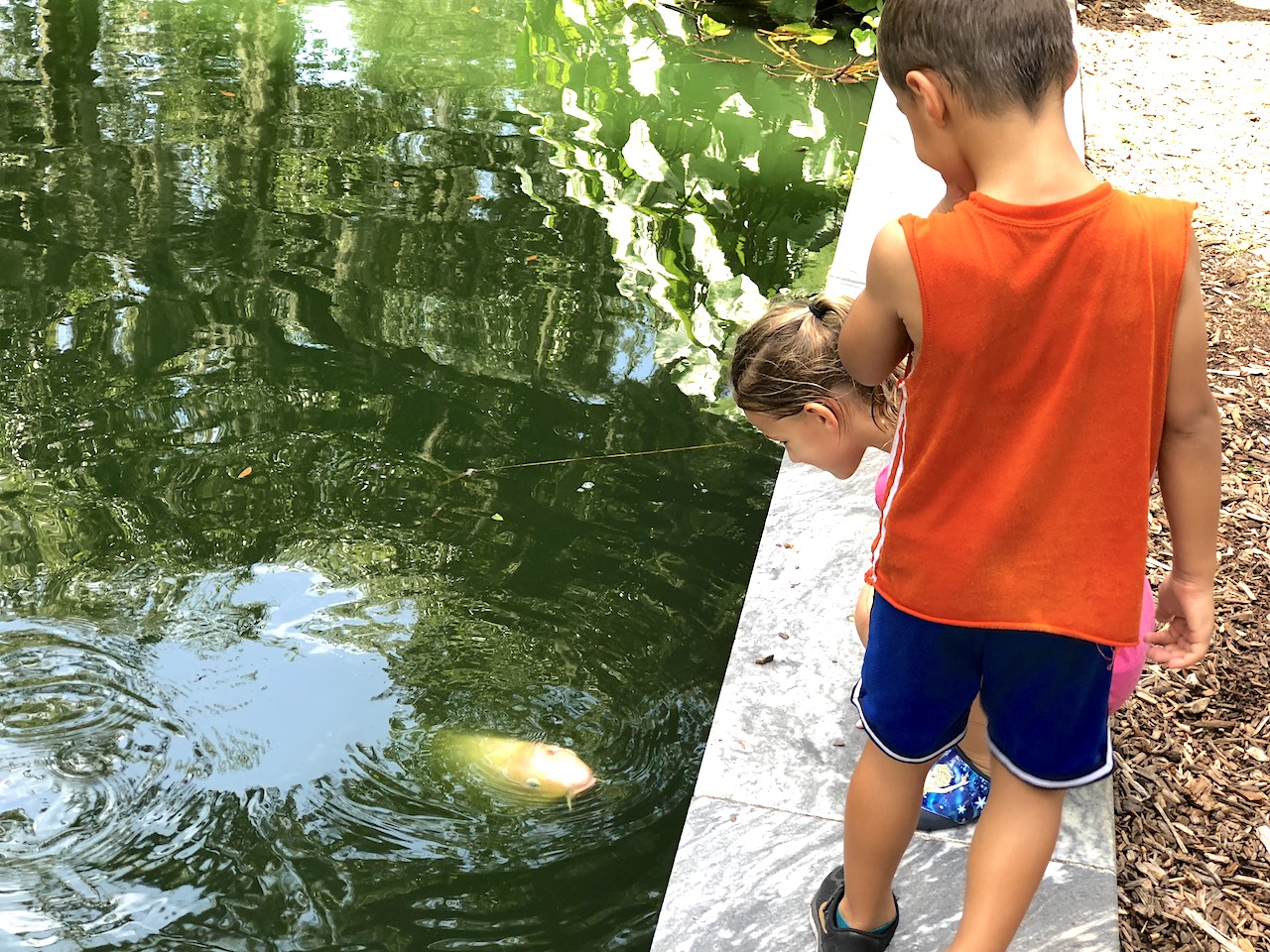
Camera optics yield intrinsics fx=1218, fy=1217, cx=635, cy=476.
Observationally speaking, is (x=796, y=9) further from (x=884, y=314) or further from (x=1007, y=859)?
(x=1007, y=859)

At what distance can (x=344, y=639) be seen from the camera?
328 centimetres

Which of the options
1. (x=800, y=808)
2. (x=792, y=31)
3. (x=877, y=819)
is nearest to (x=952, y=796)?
(x=800, y=808)

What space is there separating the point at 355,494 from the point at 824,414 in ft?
6.55

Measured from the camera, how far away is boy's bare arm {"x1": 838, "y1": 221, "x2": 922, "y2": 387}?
1561 mm

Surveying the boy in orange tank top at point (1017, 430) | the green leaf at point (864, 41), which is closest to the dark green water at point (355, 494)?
the boy in orange tank top at point (1017, 430)

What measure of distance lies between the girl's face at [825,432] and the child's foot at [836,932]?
0.79 metres

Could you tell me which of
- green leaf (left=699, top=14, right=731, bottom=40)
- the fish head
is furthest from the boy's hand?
green leaf (left=699, top=14, right=731, bottom=40)

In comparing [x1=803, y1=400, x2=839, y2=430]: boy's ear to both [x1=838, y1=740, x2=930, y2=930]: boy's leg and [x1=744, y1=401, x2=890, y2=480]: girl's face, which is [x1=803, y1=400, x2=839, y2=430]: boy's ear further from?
[x1=838, y1=740, x2=930, y2=930]: boy's leg

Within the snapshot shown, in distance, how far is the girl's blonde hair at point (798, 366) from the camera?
Answer: 2213mm

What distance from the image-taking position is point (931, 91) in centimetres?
156

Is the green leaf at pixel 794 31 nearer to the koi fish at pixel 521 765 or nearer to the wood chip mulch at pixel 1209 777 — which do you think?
the wood chip mulch at pixel 1209 777

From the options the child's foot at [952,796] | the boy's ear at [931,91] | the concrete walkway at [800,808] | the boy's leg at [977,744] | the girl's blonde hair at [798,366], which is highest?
the boy's ear at [931,91]

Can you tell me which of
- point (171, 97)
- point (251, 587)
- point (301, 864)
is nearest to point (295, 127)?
point (171, 97)

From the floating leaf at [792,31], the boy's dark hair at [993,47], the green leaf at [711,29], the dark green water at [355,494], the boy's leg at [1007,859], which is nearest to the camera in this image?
the boy's dark hair at [993,47]
